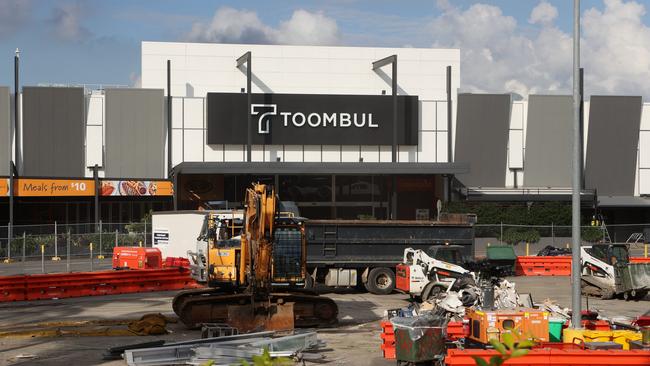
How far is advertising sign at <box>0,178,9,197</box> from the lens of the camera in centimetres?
5716

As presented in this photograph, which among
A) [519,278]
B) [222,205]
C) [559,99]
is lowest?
[519,278]

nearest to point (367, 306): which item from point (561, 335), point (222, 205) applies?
point (561, 335)

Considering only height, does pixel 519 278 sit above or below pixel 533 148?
below

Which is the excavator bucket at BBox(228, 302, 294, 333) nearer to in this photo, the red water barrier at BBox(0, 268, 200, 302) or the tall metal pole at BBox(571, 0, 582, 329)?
the tall metal pole at BBox(571, 0, 582, 329)

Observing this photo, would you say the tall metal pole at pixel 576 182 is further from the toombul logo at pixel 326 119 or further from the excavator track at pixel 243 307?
the toombul logo at pixel 326 119

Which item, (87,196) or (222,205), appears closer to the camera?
(222,205)

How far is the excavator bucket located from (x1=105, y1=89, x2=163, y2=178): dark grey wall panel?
40.6 metres

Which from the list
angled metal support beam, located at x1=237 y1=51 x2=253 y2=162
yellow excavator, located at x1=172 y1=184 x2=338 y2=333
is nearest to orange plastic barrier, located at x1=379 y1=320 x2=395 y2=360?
yellow excavator, located at x1=172 y1=184 x2=338 y2=333

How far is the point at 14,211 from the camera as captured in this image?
199ft

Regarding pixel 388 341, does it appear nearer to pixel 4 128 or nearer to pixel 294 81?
pixel 4 128

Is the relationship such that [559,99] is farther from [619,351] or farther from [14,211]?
[619,351]

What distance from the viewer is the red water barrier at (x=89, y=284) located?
31.0 meters

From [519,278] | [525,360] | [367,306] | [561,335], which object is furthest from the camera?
[519,278]

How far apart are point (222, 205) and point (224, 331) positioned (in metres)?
21.6
